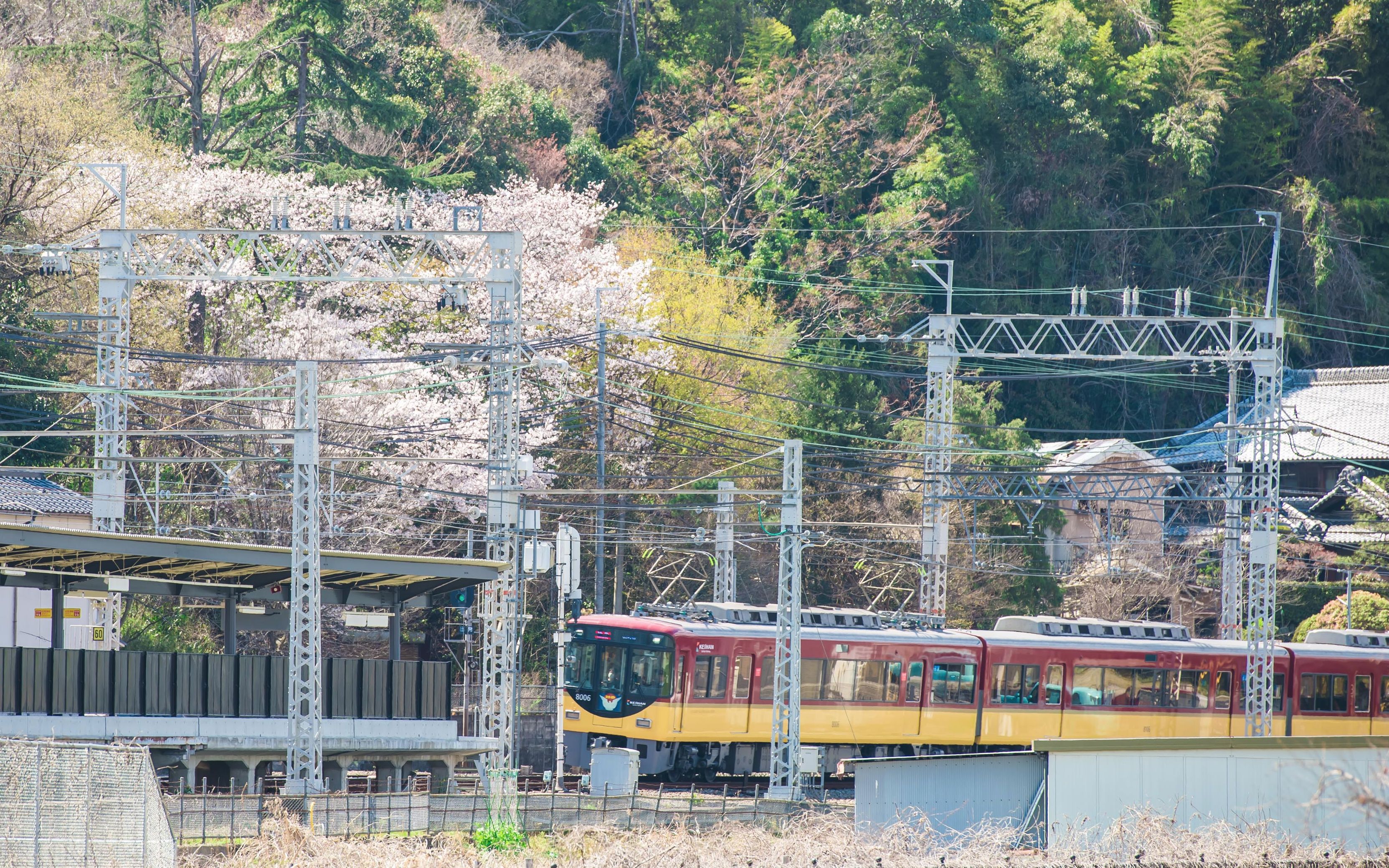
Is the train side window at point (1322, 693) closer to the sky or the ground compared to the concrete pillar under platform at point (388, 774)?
closer to the sky

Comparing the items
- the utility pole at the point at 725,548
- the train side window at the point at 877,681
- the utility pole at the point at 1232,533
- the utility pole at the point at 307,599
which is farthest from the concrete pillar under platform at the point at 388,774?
the utility pole at the point at 1232,533

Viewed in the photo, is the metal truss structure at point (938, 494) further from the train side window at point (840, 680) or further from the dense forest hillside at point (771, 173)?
the train side window at point (840, 680)

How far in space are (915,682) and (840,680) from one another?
4.52ft

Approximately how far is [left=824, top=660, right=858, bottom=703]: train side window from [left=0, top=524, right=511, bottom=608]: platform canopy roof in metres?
5.95

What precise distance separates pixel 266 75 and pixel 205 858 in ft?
98.1

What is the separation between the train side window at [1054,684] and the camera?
96.4 ft

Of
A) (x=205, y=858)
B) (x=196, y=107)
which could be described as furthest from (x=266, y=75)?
A: (x=205, y=858)

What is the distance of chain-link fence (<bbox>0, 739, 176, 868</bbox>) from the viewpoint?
44.9 ft

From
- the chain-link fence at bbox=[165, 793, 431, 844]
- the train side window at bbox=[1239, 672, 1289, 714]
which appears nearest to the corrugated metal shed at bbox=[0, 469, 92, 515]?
the chain-link fence at bbox=[165, 793, 431, 844]

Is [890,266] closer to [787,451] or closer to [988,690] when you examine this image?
[988,690]

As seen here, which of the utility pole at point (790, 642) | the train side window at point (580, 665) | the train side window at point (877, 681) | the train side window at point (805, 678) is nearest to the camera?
the utility pole at point (790, 642)

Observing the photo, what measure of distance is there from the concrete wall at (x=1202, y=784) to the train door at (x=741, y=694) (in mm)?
8894

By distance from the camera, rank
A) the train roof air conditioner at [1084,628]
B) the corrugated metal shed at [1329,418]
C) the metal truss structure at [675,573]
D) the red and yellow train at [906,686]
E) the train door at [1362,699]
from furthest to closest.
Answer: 1. the corrugated metal shed at [1329,418]
2. the metal truss structure at [675,573]
3. the train door at [1362,699]
4. the train roof air conditioner at [1084,628]
5. the red and yellow train at [906,686]

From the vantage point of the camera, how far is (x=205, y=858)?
1627cm
